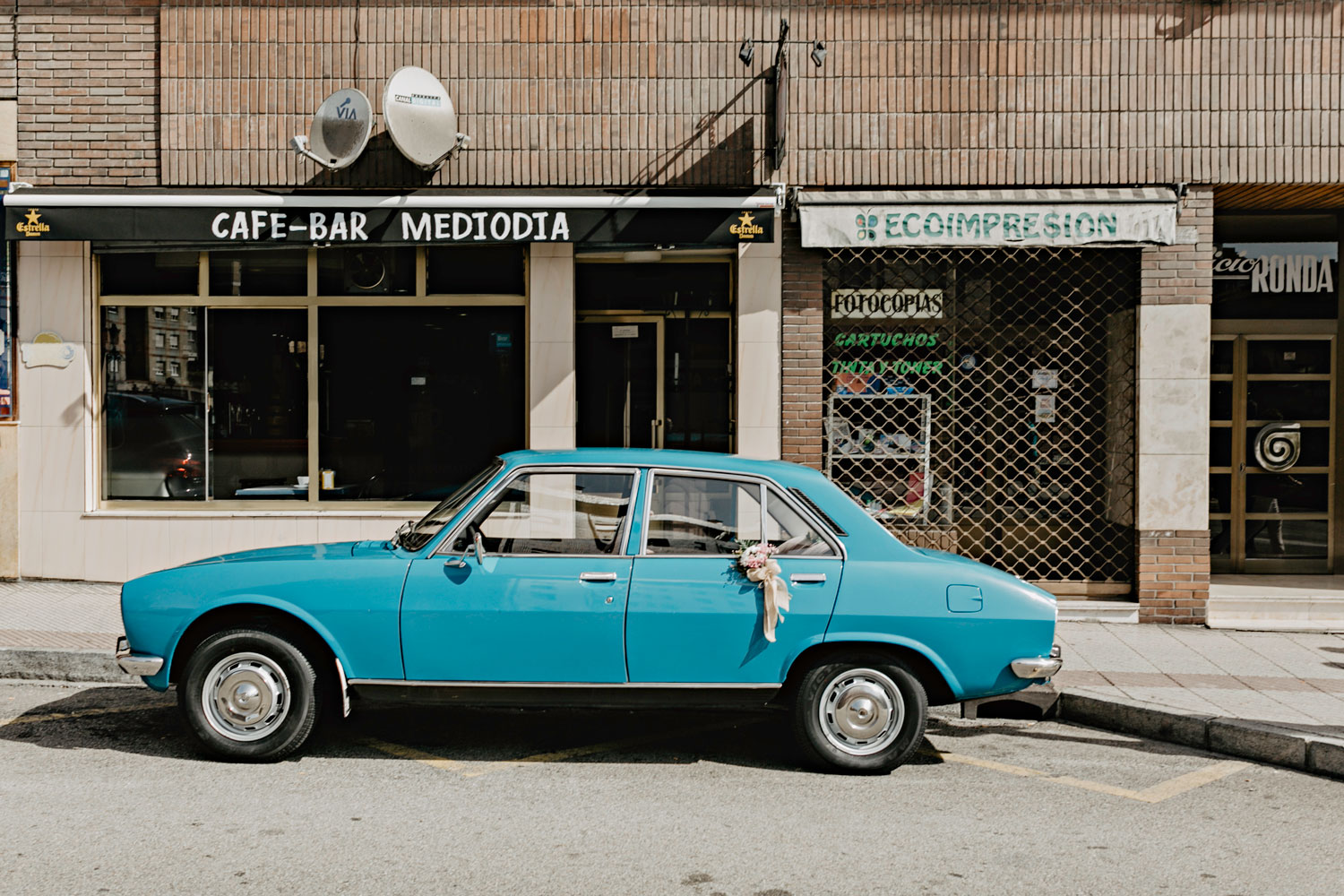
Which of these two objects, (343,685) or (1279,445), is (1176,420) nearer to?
(1279,445)

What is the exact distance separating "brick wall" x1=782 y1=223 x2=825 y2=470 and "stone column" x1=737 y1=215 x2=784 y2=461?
0.09m

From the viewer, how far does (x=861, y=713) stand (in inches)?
232

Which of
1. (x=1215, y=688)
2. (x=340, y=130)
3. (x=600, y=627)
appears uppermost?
(x=340, y=130)

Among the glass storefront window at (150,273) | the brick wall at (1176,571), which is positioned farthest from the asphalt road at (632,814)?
the glass storefront window at (150,273)

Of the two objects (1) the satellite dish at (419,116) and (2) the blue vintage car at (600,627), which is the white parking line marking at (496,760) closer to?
(2) the blue vintage car at (600,627)

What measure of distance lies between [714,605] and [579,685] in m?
0.77

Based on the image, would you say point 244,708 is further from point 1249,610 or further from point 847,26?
point 1249,610

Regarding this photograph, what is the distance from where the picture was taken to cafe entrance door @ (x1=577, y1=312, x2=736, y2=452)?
11008 mm

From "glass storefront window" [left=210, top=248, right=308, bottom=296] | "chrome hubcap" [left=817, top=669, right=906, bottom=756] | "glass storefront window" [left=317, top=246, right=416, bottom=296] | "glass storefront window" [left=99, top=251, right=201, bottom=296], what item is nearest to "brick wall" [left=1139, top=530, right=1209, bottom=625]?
"chrome hubcap" [left=817, top=669, right=906, bottom=756]

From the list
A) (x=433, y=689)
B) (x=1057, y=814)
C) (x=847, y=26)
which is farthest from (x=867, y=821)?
(x=847, y=26)

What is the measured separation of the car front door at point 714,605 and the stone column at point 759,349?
451 cm

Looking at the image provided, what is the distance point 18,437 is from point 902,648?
335 inches

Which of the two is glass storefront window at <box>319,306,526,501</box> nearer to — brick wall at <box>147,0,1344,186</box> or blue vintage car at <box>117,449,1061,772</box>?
brick wall at <box>147,0,1344,186</box>

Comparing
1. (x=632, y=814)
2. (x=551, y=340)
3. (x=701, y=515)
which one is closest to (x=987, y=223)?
(x=551, y=340)
